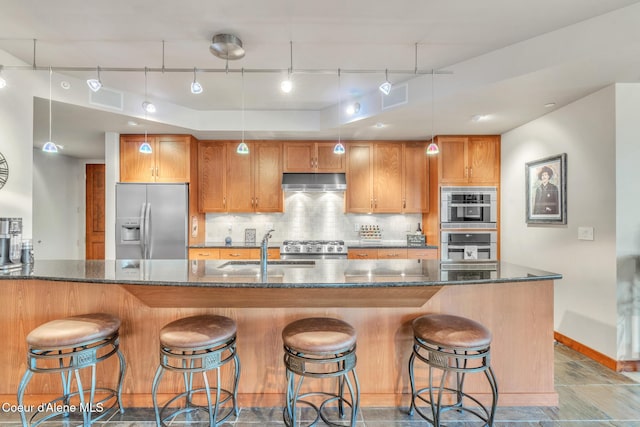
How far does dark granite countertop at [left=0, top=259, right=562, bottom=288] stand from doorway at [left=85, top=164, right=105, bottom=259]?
425cm

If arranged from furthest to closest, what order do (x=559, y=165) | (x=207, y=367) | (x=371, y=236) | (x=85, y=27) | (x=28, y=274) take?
1. (x=371, y=236)
2. (x=559, y=165)
3. (x=85, y=27)
4. (x=28, y=274)
5. (x=207, y=367)

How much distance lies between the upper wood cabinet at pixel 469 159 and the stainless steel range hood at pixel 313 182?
1418 mm

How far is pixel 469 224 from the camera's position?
4.27 metres

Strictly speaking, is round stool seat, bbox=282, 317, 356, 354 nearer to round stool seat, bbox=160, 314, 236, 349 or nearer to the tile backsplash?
round stool seat, bbox=160, 314, 236, 349

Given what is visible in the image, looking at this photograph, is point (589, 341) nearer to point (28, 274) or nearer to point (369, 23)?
point (369, 23)

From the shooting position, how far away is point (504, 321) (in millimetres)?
2160

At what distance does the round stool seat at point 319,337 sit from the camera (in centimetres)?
168

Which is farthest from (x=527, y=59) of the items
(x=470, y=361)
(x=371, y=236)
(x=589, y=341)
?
(x=371, y=236)

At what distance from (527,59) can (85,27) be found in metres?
3.48

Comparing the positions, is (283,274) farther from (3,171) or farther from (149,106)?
(3,171)

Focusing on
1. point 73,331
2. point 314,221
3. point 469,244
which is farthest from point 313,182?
point 73,331

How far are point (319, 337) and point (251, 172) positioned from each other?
333cm

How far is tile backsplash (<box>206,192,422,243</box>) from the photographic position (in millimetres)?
4883

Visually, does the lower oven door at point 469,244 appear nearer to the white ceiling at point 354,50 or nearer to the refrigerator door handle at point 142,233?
the white ceiling at point 354,50
